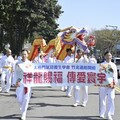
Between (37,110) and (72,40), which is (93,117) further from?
(72,40)

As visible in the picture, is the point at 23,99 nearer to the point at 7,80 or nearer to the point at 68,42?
the point at 68,42

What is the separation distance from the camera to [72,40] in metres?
15.6

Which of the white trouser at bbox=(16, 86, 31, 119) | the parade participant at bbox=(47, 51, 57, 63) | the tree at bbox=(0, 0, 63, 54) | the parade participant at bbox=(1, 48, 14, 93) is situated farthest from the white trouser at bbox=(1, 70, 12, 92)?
the tree at bbox=(0, 0, 63, 54)

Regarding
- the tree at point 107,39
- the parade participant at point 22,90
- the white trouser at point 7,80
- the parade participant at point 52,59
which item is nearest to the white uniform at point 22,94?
the parade participant at point 22,90

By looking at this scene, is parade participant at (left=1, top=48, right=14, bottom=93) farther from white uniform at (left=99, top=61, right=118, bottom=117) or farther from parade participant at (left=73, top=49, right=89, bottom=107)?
white uniform at (left=99, top=61, right=118, bottom=117)

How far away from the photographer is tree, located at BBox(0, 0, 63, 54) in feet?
153

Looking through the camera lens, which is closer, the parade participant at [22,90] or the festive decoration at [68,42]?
the parade participant at [22,90]

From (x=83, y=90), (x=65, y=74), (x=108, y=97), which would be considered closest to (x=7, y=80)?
(x=83, y=90)

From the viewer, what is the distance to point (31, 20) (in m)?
48.6

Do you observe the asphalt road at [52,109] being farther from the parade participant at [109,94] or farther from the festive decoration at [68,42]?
the festive decoration at [68,42]

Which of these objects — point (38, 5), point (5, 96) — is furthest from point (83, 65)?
point (38, 5)

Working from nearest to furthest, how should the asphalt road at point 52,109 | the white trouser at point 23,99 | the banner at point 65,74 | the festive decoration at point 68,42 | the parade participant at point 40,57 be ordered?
the white trouser at point 23,99 → the asphalt road at point 52,109 → the banner at point 65,74 → the festive decoration at point 68,42 → the parade participant at point 40,57

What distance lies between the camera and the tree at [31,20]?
1837 inches

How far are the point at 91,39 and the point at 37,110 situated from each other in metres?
13.7
